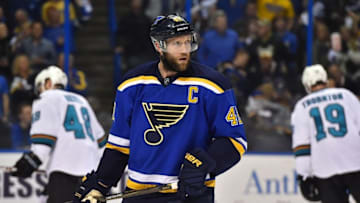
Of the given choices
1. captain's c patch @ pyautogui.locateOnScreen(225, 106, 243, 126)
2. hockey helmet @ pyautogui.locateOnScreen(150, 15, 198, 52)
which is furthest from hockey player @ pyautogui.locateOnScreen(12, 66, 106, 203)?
captain's c patch @ pyautogui.locateOnScreen(225, 106, 243, 126)

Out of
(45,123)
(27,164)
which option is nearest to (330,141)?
(45,123)

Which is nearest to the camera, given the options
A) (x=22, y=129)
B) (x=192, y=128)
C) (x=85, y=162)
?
(x=192, y=128)

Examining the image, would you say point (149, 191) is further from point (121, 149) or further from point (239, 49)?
point (239, 49)

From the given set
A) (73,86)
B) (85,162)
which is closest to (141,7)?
(73,86)

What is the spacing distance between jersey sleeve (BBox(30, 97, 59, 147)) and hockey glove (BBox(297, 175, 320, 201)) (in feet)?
6.07

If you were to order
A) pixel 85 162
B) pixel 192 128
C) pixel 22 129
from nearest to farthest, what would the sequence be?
pixel 192 128, pixel 85 162, pixel 22 129

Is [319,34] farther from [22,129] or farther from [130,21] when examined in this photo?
[22,129]

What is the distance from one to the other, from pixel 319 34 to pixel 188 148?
4352 mm

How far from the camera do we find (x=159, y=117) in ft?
11.1

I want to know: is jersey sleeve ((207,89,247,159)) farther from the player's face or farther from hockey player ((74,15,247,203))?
the player's face

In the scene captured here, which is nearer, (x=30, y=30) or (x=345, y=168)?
(x=345, y=168)

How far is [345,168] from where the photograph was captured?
5.71 metres

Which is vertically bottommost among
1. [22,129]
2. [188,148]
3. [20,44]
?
[188,148]

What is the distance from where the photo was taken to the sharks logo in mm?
3377
